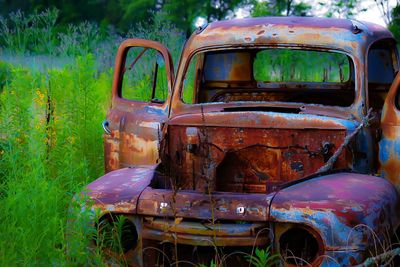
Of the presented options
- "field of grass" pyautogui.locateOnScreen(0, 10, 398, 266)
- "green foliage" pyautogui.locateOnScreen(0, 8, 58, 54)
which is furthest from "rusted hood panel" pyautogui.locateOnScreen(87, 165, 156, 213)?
"green foliage" pyautogui.locateOnScreen(0, 8, 58, 54)

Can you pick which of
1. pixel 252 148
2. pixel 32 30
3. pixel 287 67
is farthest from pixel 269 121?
pixel 287 67

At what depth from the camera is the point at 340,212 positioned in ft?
15.7

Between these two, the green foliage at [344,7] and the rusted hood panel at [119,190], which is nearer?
the rusted hood panel at [119,190]

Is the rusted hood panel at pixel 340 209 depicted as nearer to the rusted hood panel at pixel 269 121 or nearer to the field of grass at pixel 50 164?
the rusted hood panel at pixel 269 121

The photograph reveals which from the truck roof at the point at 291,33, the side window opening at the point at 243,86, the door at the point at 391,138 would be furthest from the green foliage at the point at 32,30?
the door at the point at 391,138

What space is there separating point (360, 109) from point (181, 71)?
1413 millimetres

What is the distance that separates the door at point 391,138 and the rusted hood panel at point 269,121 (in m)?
0.30

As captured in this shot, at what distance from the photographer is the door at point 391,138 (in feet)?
19.5

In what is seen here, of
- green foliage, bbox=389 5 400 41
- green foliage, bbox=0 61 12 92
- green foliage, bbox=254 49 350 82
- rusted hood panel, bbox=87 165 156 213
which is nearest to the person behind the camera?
rusted hood panel, bbox=87 165 156 213

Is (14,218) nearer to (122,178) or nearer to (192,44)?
(122,178)

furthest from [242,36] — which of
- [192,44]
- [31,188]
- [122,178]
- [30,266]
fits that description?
[30,266]

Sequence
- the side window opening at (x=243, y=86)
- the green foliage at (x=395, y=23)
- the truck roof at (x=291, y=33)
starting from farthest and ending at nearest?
the green foliage at (x=395, y=23) < the side window opening at (x=243, y=86) < the truck roof at (x=291, y=33)

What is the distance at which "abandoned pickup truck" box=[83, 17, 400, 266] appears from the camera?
16.1 ft

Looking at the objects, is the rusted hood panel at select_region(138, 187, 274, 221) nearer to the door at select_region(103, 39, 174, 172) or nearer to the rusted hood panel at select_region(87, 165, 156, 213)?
the rusted hood panel at select_region(87, 165, 156, 213)
